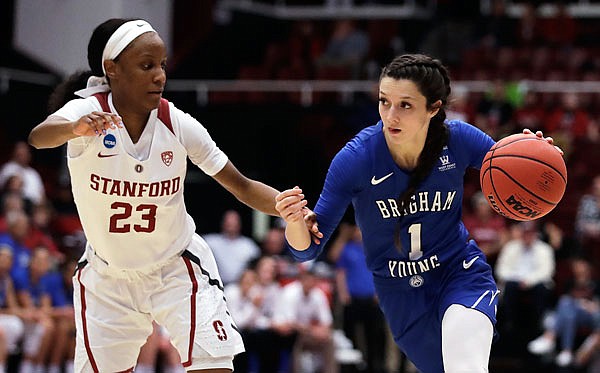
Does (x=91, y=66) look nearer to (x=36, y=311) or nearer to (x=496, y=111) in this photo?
(x=36, y=311)

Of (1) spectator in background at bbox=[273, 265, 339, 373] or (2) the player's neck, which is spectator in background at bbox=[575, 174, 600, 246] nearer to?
(1) spectator in background at bbox=[273, 265, 339, 373]

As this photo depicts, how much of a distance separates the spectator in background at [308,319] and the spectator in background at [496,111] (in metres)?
3.54

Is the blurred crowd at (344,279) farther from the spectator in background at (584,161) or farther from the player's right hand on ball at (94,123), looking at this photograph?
the player's right hand on ball at (94,123)

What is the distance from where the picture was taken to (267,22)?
63.5 feet

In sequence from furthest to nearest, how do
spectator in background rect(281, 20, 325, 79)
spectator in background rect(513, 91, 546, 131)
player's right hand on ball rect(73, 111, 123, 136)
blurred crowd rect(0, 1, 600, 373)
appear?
spectator in background rect(281, 20, 325, 79), spectator in background rect(513, 91, 546, 131), blurred crowd rect(0, 1, 600, 373), player's right hand on ball rect(73, 111, 123, 136)

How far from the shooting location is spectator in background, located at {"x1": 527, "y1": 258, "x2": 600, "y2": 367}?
1138 cm

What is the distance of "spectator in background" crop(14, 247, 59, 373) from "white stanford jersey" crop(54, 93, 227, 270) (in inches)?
→ 231

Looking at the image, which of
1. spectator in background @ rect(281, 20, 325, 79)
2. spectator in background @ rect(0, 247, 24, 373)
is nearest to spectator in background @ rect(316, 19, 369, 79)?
spectator in background @ rect(281, 20, 325, 79)

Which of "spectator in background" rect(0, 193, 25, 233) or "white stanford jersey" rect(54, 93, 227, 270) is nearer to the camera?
"white stanford jersey" rect(54, 93, 227, 270)

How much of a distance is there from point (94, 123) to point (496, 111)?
1066 centimetres

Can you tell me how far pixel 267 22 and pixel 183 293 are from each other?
15.0 metres

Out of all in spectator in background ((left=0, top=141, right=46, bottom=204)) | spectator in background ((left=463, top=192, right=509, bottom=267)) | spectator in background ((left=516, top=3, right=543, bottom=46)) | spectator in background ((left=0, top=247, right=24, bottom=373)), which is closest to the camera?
spectator in background ((left=0, top=247, right=24, bottom=373))

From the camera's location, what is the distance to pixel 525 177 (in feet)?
15.8

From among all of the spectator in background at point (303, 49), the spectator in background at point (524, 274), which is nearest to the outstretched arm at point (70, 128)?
the spectator in background at point (524, 274)
